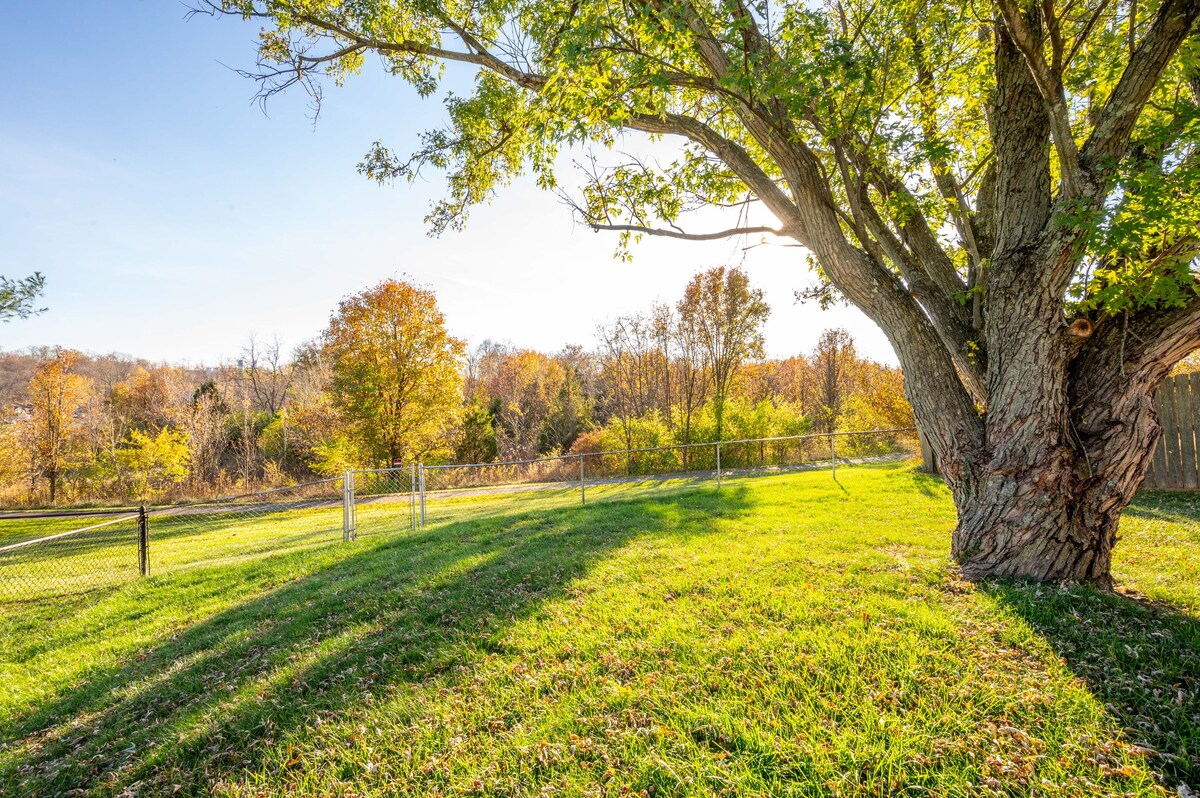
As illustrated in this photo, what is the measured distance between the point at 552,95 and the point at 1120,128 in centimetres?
384

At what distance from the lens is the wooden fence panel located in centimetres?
765

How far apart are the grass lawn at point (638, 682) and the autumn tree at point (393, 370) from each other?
14198 mm

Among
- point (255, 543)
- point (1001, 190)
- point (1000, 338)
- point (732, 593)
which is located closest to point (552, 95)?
point (1001, 190)

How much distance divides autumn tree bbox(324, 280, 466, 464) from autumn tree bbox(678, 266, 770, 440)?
10.5 m

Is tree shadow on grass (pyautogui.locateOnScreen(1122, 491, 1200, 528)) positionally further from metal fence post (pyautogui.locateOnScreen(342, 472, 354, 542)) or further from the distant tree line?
metal fence post (pyautogui.locateOnScreen(342, 472, 354, 542))

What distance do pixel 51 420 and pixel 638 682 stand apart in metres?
30.5

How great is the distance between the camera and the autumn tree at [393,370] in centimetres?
1927

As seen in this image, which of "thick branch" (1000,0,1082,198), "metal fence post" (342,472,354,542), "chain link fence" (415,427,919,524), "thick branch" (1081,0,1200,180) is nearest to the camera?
"thick branch" (1081,0,1200,180)

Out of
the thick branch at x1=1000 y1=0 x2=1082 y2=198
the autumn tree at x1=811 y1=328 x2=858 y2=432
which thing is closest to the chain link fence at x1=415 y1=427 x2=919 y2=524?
the autumn tree at x1=811 y1=328 x2=858 y2=432

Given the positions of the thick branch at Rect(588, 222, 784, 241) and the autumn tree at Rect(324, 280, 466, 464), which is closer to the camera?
the thick branch at Rect(588, 222, 784, 241)

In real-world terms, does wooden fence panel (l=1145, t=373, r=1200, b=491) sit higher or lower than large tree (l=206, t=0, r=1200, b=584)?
lower

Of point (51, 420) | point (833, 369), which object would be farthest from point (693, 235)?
point (51, 420)

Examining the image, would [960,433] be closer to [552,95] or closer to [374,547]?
[552,95]

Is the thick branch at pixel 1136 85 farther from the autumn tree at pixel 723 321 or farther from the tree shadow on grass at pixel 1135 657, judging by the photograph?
the autumn tree at pixel 723 321
